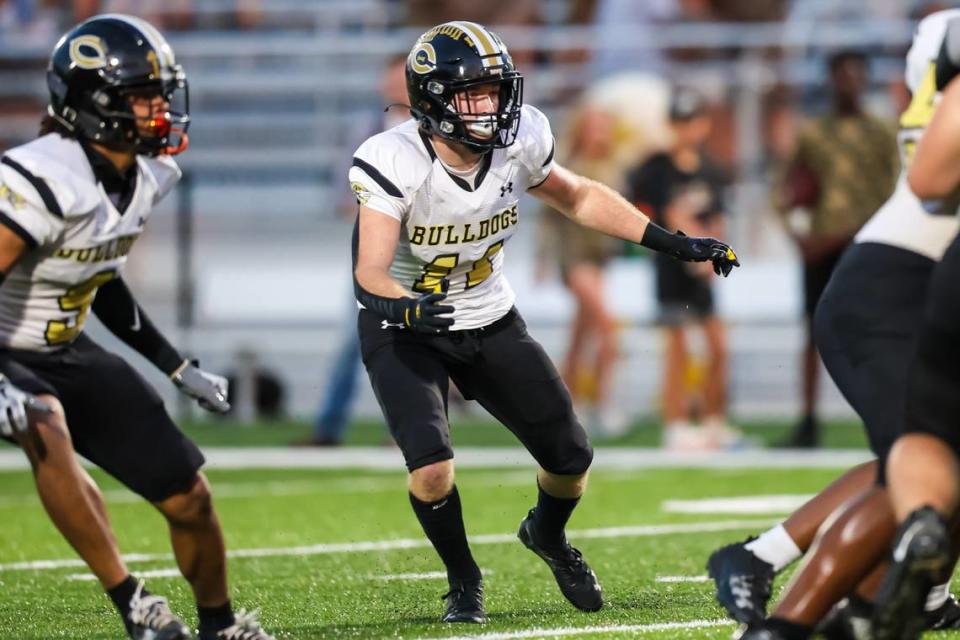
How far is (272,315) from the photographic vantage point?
1388 centimetres

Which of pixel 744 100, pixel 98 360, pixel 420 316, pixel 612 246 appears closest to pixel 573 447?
pixel 420 316

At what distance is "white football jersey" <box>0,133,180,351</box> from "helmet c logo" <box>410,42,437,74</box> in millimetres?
826

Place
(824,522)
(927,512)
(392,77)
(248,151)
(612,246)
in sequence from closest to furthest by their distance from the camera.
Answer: (927,512)
(824,522)
(392,77)
(612,246)
(248,151)

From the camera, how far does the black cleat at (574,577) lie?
4.94 meters

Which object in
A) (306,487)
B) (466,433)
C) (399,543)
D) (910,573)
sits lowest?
(466,433)

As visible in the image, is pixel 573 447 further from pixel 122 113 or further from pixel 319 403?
pixel 319 403

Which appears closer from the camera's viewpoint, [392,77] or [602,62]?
[392,77]

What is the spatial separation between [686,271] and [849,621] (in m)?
6.05

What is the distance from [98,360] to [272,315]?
9.50 metres

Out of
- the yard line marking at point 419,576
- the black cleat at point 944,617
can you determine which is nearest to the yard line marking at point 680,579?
the yard line marking at point 419,576

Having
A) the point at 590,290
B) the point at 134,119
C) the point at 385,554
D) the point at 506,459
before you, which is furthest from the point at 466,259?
the point at 590,290

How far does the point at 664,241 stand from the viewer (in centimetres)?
500

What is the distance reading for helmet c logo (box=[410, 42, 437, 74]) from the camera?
484 cm

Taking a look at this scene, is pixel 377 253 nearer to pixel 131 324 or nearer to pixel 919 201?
pixel 131 324
